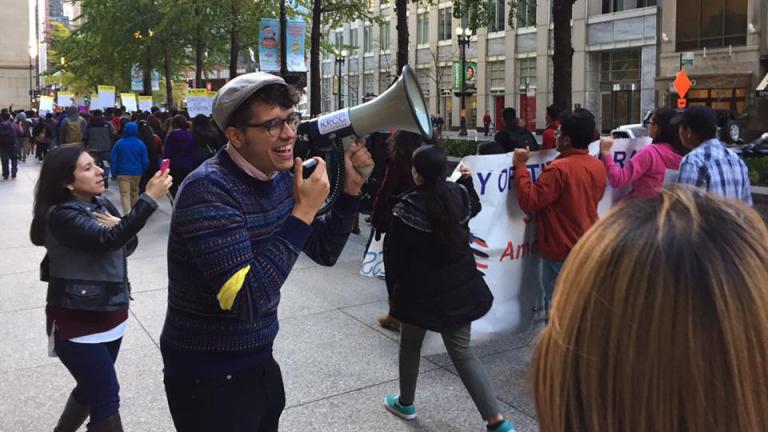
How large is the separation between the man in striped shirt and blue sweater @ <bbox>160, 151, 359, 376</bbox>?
119 inches

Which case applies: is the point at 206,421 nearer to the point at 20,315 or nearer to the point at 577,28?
the point at 20,315

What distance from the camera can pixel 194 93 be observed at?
19.1 m

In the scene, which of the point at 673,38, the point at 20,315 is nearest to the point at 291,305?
the point at 20,315

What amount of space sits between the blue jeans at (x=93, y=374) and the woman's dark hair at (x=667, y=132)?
13.9 feet

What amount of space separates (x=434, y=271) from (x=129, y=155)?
9353 mm

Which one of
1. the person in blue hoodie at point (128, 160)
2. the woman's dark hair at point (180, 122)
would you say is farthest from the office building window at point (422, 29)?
the person in blue hoodie at point (128, 160)

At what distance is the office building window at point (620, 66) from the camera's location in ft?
129

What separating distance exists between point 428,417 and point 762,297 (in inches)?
144

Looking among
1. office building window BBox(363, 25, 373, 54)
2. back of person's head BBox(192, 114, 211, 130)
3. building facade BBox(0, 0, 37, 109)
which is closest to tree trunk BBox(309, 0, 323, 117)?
back of person's head BBox(192, 114, 211, 130)

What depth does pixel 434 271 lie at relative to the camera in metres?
3.99

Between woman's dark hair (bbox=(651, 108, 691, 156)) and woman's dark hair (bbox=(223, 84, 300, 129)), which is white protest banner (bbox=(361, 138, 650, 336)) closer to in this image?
woman's dark hair (bbox=(651, 108, 691, 156))

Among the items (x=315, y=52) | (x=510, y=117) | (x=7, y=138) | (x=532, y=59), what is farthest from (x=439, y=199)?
(x=532, y=59)

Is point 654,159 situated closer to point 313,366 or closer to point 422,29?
point 313,366

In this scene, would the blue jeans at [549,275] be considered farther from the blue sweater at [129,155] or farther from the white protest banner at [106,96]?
the white protest banner at [106,96]
